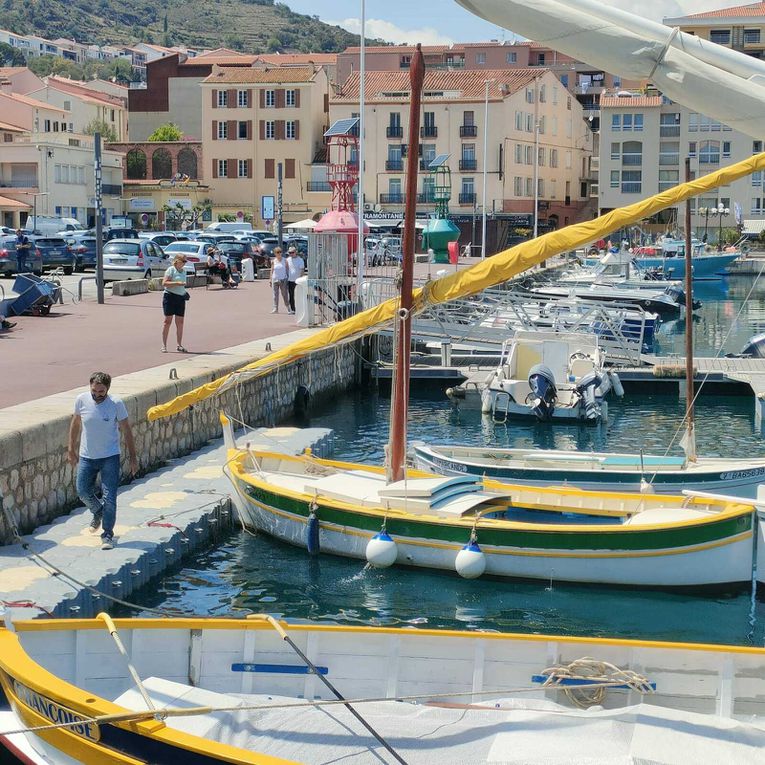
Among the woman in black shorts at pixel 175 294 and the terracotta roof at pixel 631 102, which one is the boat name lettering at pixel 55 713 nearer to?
the woman in black shorts at pixel 175 294

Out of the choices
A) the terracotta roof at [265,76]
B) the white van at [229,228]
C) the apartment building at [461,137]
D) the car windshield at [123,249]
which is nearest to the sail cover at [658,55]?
the car windshield at [123,249]

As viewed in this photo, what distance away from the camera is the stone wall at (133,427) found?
44.3 ft

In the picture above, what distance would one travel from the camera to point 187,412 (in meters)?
18.9

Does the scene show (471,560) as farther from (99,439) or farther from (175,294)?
(175,294)

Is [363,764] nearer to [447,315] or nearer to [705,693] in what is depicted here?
[705,693]

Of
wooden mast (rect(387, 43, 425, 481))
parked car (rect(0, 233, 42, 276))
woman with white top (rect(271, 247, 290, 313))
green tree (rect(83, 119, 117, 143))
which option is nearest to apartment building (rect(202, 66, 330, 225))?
green tree (rect(83, 119, 117, 143))

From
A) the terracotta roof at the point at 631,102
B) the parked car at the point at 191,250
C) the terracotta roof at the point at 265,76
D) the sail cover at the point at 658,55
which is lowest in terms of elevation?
the parked car at the point at 191,250

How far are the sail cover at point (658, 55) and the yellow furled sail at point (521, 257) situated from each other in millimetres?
3001

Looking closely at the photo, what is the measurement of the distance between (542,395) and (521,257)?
11855mm

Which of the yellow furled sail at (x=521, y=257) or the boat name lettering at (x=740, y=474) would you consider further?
the boat name lettering at (x=740, y=474)

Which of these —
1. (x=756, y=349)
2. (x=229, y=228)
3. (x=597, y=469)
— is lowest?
(x=597, y=469)

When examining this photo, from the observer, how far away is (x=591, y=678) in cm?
888

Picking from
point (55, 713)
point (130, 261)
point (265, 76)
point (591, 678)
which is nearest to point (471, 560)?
point (591, 678)

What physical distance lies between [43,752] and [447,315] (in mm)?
24879
